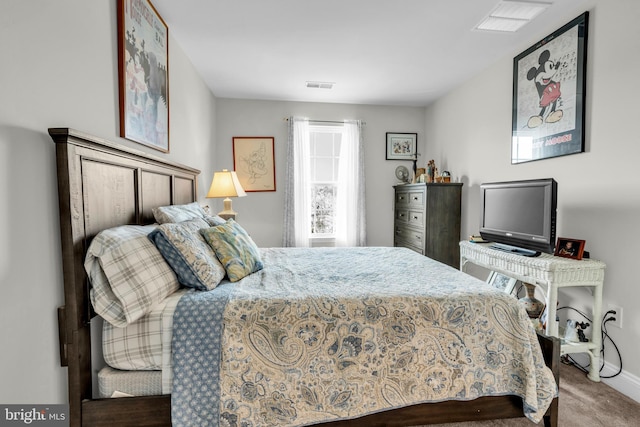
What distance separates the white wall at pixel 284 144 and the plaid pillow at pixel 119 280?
2785mm

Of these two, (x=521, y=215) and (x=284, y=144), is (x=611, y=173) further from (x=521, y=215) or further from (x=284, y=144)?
(x=284, y=144)

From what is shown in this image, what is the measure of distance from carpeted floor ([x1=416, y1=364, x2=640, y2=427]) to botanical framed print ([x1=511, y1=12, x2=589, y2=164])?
62.9 inches

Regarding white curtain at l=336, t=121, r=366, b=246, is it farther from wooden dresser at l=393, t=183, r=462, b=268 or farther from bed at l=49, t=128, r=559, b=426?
bed at l=49, t=128, r=559, b=426

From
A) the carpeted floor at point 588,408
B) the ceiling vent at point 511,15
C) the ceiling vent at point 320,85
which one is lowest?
the carpeted floor at point 588,408

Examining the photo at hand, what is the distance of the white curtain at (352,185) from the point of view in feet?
15.0

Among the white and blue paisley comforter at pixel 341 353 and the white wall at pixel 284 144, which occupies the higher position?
the white wall at pixel 284 144

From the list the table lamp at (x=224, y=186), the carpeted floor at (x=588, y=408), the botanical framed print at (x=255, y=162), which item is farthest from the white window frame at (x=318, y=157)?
the carpeted floor at (x=588, y=408)

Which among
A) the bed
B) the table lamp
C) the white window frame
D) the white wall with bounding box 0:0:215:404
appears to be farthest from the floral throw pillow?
the white window frame

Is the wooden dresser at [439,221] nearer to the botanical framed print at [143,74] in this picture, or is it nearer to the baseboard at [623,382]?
the baseboard at [623,382]

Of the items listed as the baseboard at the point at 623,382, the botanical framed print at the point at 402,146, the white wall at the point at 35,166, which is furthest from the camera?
the botanical framed print at the point at 402,146

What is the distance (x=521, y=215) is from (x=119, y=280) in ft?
9.05

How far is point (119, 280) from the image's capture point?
1.32 metres

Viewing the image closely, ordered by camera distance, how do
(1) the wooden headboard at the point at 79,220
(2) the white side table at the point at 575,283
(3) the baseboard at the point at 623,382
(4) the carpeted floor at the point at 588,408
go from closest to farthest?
(1) the wooden headboard at the point at 79,220, (4) the carpeted floor at the point at 588,408, (3) the baseboard at the point at 623,382, (2) the white side table at the point at 575,283

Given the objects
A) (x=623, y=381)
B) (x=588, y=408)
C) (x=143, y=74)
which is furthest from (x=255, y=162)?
(x=623, y=381)
